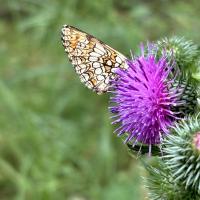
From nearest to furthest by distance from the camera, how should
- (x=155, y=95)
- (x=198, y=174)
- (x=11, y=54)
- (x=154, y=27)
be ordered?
(x=198, y=174) < (x=155, y=95) < (x=154, y=27) < (x=11, y=54)

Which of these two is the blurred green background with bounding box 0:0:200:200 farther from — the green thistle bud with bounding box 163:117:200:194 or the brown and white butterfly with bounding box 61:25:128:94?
the green thistle bud with bounding box 163:117:200:194

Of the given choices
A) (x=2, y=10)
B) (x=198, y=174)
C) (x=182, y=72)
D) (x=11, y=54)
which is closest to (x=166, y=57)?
(x=182, y=72)

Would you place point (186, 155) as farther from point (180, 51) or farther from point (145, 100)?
point (180, 51)

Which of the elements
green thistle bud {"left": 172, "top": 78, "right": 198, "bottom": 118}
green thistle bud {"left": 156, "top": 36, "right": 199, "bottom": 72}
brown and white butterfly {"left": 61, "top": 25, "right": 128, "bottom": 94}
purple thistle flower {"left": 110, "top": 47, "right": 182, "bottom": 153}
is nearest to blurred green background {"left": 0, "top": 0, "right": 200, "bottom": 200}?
green thistle bud {"left": 156, "top": 36, "right": 199, "bottom": 72}

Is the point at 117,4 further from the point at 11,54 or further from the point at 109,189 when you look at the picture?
the point at 109,189

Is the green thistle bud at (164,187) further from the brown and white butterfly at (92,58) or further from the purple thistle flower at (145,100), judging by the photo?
the brown and white butterfly at (92,58)

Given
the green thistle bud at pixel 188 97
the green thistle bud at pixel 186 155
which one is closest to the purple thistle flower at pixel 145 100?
the green thistle bud at pixel 188 97
